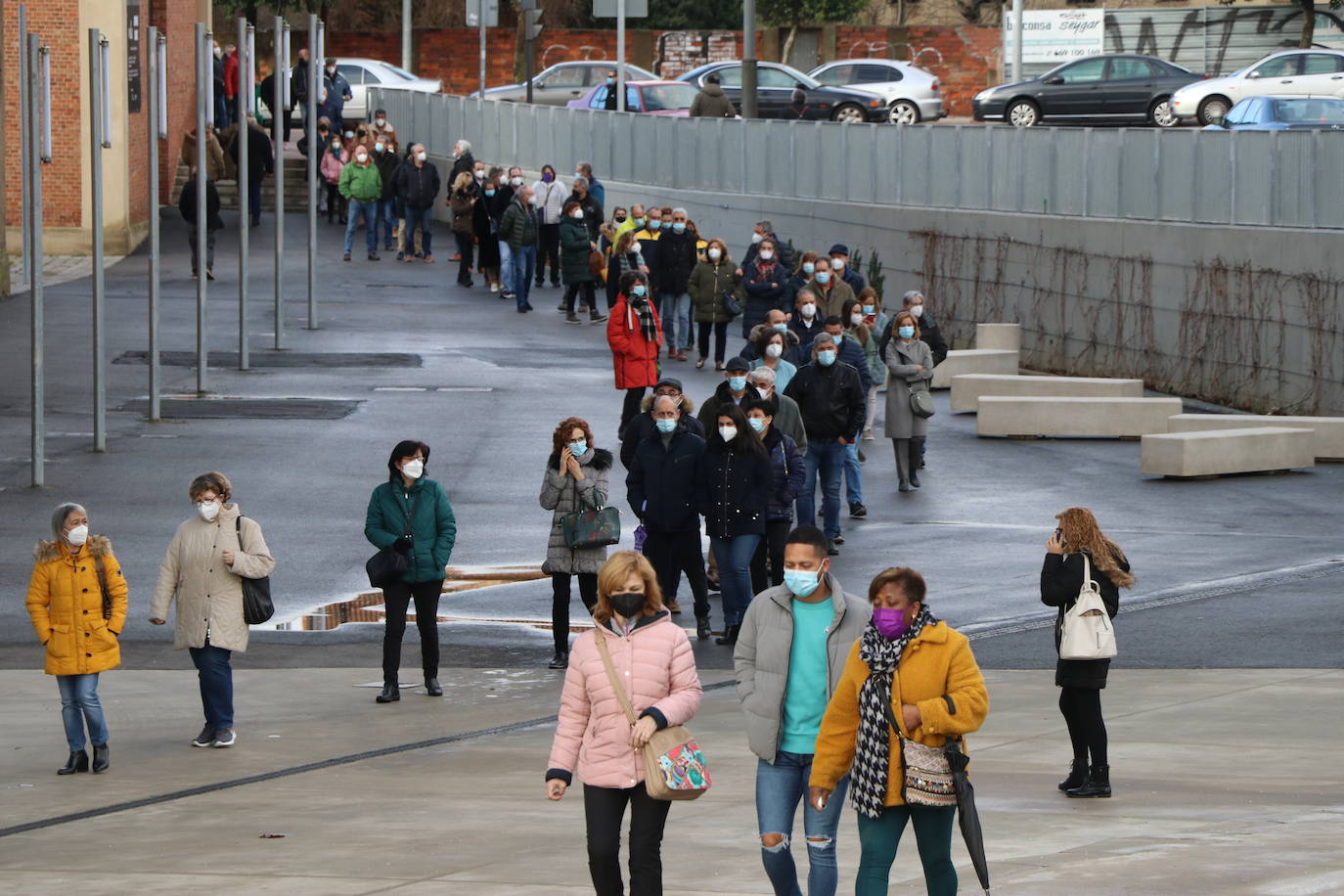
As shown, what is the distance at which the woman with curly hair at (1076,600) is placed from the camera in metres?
10.6

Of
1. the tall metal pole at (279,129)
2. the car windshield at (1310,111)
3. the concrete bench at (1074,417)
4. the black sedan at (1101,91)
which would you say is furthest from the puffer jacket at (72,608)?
the black sedan at (1101,91)

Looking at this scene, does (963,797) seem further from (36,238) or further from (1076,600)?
(36,238)

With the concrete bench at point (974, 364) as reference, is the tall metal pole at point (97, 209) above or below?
above

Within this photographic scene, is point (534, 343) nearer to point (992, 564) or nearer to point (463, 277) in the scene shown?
point (463, 277)

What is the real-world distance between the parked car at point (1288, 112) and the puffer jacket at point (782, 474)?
2275 centimetres

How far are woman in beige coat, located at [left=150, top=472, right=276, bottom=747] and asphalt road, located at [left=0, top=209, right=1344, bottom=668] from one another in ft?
8.07

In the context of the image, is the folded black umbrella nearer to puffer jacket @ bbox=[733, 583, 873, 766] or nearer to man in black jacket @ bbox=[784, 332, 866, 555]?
puffer jacket @ bbox=[733, 583, 873, 766]

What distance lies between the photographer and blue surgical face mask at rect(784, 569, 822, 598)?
8023 millimetres

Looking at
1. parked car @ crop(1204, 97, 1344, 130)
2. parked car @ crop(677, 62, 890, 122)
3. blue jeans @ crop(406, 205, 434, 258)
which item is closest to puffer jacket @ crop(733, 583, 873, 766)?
parked car @ crop(1204, 97, 1344, 130)

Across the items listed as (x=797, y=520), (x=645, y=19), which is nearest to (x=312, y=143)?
(x=797, y=520)

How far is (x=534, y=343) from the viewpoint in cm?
3116

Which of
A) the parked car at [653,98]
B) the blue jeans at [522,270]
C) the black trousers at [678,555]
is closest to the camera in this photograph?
the black trousers at [678,555]

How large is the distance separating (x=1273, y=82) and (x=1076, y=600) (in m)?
35.7

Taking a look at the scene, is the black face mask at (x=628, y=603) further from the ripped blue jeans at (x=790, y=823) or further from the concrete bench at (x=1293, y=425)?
the concrete bench at (x=1293, y=425)
